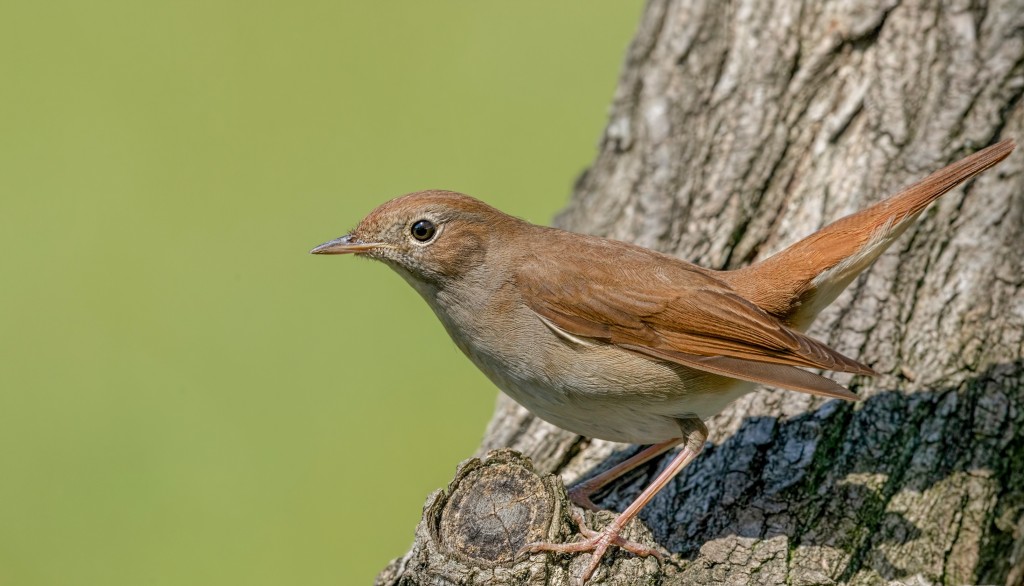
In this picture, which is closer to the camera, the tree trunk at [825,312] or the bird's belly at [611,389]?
the tree trunk at [825,312]

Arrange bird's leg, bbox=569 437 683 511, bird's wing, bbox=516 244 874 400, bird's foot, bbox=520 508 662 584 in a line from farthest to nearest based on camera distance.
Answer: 1. bird's leg, bbox=569 437 683 511
2. bird's wing, bbox=516 244 874 400
3. bird's foot, bbox=520 508 662 584

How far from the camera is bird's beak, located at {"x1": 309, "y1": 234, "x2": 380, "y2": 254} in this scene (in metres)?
4.77

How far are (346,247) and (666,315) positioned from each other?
1533 millimetres

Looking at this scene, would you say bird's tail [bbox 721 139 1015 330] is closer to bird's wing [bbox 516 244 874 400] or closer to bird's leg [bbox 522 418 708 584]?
bird's wing [bbox 516 244 874 400]

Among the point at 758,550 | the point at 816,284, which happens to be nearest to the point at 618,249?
the point at 816,284

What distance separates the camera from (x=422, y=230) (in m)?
4.78

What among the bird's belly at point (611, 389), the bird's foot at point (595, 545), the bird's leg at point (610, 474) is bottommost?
the bird's foot at point (595, 545)

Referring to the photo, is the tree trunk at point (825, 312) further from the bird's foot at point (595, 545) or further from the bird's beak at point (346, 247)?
the bird's beak at point (346, 247)

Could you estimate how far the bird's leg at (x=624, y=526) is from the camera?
12.8 ft

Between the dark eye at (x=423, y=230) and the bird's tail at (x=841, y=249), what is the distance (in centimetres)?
150

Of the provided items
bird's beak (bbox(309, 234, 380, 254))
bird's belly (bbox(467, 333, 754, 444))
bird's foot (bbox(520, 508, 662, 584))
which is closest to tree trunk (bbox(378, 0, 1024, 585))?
bird's foot (bbox(520, 508, 662, 584))

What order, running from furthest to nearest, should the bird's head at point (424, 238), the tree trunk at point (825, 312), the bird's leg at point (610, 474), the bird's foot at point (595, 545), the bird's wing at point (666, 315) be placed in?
the bird's leg at point (610, 474) → the bird's head at point (424, 238) → the bird's wing at point (666, 315) → the tree trunk at point (825, 312) → the bird's foot at point (595, 545)

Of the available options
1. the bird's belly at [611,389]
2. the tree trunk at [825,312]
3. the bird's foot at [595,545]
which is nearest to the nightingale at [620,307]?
the bird's belly at [611,389]

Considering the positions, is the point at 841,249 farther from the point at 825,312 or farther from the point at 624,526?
the point at 624,526
